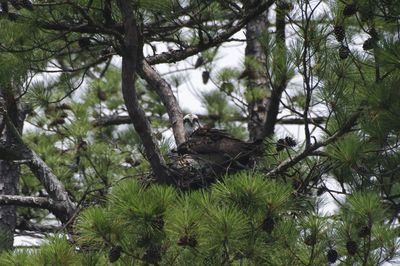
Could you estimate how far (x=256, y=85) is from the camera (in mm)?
7637

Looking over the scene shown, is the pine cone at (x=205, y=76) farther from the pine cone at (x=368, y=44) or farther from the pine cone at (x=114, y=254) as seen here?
the pine cone at (x=114, y=254)

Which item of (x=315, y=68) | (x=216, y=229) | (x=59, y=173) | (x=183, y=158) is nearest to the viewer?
(x=216, y=229)

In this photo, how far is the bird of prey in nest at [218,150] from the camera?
541 centimetres

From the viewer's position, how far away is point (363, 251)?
410 cm

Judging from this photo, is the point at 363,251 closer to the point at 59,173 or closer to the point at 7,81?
the point at 7,81

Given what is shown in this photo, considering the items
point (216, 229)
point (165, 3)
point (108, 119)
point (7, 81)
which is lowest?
point (216, 229)

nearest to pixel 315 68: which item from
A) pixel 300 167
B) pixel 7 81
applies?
pixel 300 167

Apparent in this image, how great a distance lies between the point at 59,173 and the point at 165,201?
3583 millimetres

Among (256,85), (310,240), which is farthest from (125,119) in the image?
(310,240)

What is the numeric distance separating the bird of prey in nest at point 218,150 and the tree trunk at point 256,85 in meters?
1.36

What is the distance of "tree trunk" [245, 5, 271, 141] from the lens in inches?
290

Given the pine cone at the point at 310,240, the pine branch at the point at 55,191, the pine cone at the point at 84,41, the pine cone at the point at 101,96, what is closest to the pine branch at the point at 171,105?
the pine cone at the point at 84,41

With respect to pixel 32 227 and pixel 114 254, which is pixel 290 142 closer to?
pixel 114 254

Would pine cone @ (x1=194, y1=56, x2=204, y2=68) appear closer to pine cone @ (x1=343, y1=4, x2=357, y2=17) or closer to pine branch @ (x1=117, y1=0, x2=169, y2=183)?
pine branch @ (x1=117, y1=0, x2=169, y2=183)
